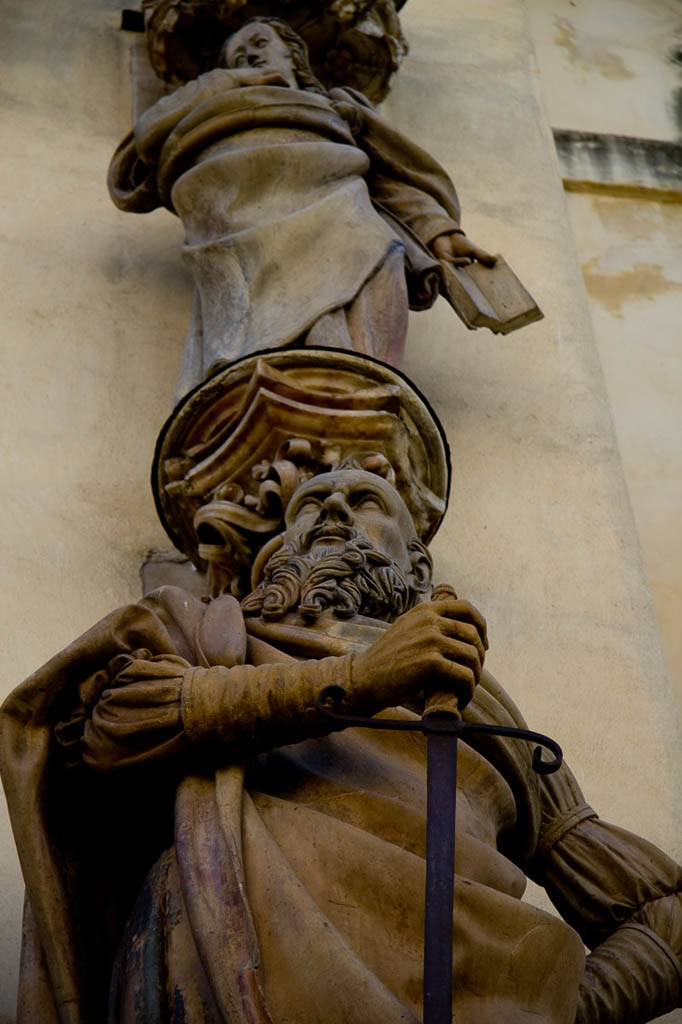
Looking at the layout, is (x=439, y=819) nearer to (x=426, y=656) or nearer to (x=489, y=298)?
(x=426, y=656)

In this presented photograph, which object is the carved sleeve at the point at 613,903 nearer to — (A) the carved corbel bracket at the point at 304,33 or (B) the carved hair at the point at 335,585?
(B) the carved hair at the point at 335,585

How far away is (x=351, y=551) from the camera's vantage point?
2.79m

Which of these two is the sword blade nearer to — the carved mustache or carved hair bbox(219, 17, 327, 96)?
the carved mustache

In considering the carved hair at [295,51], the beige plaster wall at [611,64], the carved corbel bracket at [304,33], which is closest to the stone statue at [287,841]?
the carved hair at [295,51]

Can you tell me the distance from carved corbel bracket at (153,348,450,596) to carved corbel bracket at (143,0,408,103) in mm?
1228

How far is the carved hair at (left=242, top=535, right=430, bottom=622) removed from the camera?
8.71 ft

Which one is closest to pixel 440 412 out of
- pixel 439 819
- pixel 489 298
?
pixel 489 298

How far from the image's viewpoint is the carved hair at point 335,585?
104 inches

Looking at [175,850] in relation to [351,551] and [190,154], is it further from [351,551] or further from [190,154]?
[190,154]

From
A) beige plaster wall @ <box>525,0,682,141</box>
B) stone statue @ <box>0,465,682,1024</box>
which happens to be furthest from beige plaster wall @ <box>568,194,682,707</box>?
stone statue @ <box>0,465,682,1024</box>

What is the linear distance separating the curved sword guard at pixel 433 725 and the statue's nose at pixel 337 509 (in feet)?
2.32

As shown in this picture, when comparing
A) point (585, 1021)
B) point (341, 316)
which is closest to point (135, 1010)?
point (585, 1021)

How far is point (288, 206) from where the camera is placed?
3734 millimetres

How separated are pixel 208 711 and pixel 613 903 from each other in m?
0.64
